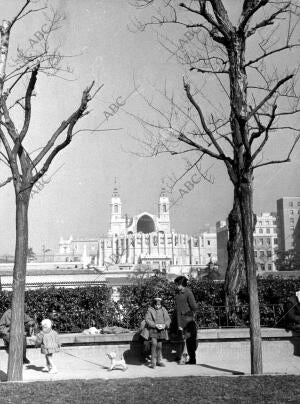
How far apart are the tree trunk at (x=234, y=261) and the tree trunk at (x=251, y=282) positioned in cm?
336

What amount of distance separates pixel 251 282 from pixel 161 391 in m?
2.79

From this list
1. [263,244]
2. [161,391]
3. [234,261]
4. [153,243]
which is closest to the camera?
[161,391]

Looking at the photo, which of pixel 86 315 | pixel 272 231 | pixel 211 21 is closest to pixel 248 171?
pixel 211 21

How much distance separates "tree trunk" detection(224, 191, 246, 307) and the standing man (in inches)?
90.7

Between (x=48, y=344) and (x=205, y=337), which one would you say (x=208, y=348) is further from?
(x=48, y=344)

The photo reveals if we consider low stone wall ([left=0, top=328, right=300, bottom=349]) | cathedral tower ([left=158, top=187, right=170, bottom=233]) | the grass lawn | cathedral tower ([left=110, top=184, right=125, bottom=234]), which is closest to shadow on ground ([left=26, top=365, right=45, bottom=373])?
low stone wall ([left=0, top=328, right=300, bottom=349])

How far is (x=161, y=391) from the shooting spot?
7.48 metres

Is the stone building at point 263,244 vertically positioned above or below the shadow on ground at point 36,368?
above

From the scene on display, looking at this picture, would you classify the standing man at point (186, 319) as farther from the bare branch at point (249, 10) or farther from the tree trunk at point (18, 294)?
the bare branch at point (249, 10)

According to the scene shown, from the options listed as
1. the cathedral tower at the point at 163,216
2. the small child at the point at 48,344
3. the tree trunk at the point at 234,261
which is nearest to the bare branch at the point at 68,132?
the small child at the point at 48,344

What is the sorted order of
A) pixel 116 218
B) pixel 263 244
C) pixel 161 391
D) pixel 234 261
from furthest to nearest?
pixel 116 218 → pixel 263 244 → pixel 234 261 → pixel 161 391

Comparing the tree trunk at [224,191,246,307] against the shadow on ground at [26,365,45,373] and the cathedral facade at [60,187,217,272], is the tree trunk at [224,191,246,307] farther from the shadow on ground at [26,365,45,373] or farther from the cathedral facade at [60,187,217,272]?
the cathedral facade at [60,187,217,272]

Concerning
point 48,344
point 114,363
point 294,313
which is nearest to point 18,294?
point 48,344

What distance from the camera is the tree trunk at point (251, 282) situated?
351 inches
